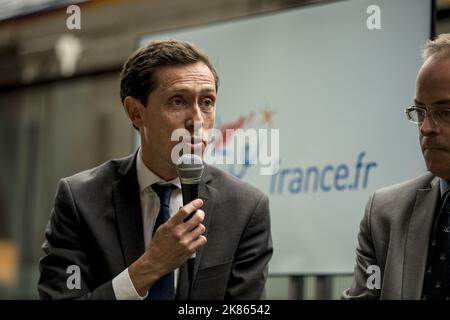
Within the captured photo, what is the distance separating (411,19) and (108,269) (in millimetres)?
1206

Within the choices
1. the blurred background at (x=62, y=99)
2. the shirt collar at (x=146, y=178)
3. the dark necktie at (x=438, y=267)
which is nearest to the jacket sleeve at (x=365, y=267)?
the dark necktie at (x=438, y=267)

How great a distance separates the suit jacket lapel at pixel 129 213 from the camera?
183 centimetres

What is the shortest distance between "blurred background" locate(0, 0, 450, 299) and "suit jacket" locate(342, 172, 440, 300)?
2.09 ft

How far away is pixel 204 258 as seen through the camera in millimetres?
→ 1805

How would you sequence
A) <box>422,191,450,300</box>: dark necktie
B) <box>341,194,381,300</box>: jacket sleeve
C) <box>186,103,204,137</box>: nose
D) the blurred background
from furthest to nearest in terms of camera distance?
the blurred background < <box>186,103,204,137</box>: nose < <box>341,194,381,300</box>: jacket sleeve < <box>422,191,450,300</box>: dark necktie

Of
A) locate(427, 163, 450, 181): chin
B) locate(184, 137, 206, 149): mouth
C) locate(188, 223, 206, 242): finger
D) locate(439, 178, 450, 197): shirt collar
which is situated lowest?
locate(188, 223, 206, 242): finger

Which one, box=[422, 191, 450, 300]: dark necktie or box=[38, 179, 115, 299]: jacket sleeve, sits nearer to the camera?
box=[422, 191, 450, 300]: dark necktie

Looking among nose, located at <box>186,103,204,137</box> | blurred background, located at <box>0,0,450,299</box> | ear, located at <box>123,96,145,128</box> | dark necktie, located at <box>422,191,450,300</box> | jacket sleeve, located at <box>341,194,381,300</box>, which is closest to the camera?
dark necktie, located at <box>422,191,450,300</box>

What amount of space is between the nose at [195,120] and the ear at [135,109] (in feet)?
0.58

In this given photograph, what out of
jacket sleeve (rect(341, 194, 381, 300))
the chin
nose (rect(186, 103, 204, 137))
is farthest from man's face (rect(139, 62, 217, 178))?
the chin

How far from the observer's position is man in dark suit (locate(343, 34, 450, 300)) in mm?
1569

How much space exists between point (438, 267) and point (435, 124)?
0.33m

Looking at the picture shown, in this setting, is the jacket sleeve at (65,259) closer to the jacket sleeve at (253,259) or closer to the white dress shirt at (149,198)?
the white dress shirt at (149,198)

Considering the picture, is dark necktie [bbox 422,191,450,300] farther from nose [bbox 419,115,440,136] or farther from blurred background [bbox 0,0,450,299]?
blurred background [bbox 0,0,450,299]
